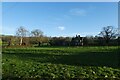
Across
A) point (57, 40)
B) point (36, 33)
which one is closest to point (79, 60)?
point (57, 40)

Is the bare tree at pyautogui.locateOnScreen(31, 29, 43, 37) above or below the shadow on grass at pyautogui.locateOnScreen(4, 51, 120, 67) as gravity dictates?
above

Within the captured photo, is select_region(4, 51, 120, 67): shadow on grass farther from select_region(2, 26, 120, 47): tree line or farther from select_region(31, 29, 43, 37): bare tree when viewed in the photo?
select_region(31, 29, 43, 37): bare tree

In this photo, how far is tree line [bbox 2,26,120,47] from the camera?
71.4 meters

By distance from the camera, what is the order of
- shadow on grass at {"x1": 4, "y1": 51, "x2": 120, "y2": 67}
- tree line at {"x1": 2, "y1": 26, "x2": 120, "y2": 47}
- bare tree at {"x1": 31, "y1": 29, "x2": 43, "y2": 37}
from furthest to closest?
bare tree at {"x1": 31, "y1": 29, "x2": 43, "y2": 37}, tree line at {"x1": 2, "y1": 26, "x2": 120, "y2": 47}, shadow on grass at {"x1": 4, "y1": 51, "x2": 120, "y2": 67}

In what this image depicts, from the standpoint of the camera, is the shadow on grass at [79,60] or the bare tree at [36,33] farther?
the bare tree at [36,33]

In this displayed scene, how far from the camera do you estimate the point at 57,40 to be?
8056 cm

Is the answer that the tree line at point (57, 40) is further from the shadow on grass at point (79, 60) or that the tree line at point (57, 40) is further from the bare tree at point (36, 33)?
the shadow on grass at point (79, 60)

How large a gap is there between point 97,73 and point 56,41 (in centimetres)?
6762

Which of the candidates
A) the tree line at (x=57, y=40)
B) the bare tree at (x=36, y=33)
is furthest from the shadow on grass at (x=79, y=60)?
the bare tree at (x=36, y=33)

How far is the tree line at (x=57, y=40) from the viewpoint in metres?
71.4

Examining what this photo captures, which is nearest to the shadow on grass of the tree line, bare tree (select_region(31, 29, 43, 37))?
the tree line

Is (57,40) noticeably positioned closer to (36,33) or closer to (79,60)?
(36,33)

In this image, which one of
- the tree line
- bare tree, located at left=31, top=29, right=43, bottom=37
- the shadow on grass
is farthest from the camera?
bare tree, located at left=31, top=29, right=43, bottom=37

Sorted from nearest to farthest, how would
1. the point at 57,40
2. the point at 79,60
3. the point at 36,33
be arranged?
the point at 79,60 < the point at 57,40 < the point at 36,33
